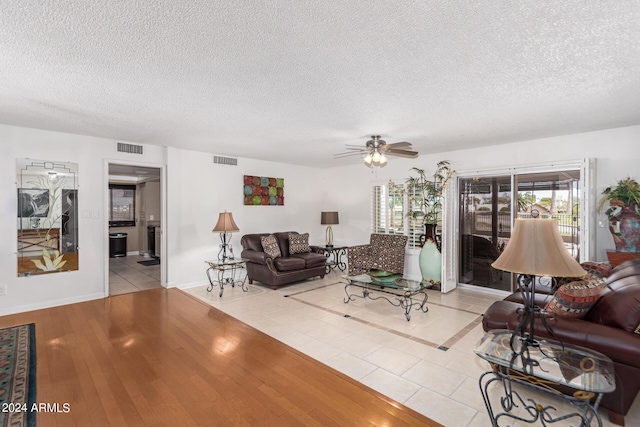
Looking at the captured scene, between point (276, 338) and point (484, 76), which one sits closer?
point (484, 76)

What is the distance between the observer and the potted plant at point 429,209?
225 inches

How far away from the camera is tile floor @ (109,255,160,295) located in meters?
5.66

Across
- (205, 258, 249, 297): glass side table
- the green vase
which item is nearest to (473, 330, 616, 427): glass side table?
the green vase

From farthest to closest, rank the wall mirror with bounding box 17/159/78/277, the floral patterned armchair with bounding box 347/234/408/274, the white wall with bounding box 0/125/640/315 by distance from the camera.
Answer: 1. the floral patterned armchair with bounding box 347/234/408/274
2. the wall mirror with bounding box 17/159/78/277
3. the white wall with bounding box 0/125/640/315

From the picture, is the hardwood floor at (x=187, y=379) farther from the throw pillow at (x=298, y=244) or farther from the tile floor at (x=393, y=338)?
the throw pillow at (x=298, y=244)

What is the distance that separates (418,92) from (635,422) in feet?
10.0

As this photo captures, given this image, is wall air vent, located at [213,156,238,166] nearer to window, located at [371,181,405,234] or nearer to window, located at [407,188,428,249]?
window, located at [371,181,405,234]

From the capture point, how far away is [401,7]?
69.3 inches

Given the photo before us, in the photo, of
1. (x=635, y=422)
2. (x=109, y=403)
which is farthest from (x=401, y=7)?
(x=109, y=403)

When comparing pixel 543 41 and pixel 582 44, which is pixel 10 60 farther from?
pixel 582 44

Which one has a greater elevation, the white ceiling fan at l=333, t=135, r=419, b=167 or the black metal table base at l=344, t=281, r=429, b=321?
the white ceiling fan at l=333, t=135, r=419, b=167

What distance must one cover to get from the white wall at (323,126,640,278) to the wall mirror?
5424 millimetres

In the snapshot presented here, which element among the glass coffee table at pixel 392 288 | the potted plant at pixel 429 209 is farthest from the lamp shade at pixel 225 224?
the potted plant at pixel 429 209

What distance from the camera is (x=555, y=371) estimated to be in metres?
1.85
